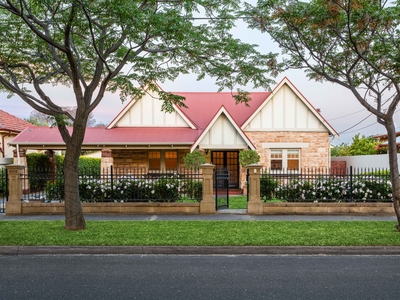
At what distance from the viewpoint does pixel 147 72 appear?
1086 cm

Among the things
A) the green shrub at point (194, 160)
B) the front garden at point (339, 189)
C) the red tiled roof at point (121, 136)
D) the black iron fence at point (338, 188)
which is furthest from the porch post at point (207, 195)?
the red tiled roof at point (121, 136)

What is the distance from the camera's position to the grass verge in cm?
800

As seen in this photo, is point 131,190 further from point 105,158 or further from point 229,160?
point 229,160

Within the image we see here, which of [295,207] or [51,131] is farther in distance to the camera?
[51,131]

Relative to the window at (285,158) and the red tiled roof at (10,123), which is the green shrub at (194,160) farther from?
the red tiled roof at (10,123)

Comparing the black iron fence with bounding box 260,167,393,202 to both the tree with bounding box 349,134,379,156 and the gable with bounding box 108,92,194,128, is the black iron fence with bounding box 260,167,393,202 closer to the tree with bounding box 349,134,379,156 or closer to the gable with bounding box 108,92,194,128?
the gable with bounding box 108,92,194,128

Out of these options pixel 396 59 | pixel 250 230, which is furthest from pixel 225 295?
pixel 396 59

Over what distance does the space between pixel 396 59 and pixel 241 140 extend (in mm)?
10240

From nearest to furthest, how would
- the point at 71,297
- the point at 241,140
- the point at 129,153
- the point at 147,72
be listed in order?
1. the point at 71,297
2. the point at 147,72
3. the point at 241,140
4. the point at 129,153

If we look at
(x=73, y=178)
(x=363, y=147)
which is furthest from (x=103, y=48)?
(x=363, y=147)

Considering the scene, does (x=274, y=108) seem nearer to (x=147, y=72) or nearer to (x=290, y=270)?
(x=147, y=72)

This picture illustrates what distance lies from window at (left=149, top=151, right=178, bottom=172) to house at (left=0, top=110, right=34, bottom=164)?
8.98 metres

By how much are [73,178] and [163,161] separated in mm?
11954

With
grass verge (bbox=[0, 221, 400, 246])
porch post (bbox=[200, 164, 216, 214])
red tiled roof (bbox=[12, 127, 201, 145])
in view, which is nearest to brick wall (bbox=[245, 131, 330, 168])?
red tiled roof (bbox=[12, 127, 201, 145])
